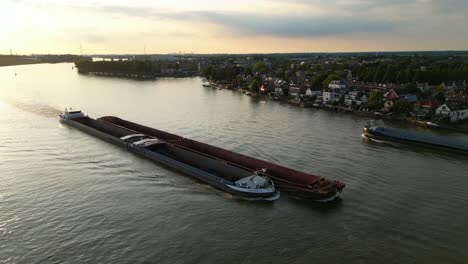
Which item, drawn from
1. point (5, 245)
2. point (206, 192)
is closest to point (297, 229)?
point (206, 192)

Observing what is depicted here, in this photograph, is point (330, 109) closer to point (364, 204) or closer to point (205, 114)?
point (205, 114)

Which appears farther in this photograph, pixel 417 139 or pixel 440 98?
pixel 440 98

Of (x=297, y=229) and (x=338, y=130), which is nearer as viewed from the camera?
(x=297, y=229)

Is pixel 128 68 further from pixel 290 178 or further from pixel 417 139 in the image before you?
pixel 290 178

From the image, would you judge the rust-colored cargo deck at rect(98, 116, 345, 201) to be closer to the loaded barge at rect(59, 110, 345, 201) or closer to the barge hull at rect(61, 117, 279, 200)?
the loaded barge at rect(59, 110, 345, 201)

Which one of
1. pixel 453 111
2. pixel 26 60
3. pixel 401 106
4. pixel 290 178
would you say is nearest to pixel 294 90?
pixel 401 106

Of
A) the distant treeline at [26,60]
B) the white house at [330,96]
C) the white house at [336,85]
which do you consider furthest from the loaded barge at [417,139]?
the distant treeline at [26,60]

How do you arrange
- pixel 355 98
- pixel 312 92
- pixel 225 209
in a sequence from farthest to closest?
pixel 312 92
pixel 355 98
pixel 225 209
